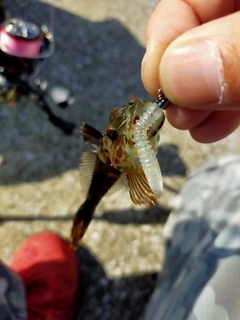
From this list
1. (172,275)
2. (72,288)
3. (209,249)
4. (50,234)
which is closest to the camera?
(209,249)

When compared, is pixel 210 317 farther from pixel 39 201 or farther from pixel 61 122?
pixel 61 122

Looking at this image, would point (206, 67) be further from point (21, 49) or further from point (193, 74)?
point (21, 49)

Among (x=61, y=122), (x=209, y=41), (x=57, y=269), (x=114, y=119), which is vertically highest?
(x=209, y=41)

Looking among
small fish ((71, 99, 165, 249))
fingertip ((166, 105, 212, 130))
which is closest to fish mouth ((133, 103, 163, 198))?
small fish ((71, 99, 165, 249))

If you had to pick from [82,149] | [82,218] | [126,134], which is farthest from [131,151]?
[82,149]

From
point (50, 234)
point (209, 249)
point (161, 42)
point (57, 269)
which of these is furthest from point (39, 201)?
point (161, 42)

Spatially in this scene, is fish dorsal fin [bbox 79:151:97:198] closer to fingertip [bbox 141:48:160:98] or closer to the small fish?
the small fish
